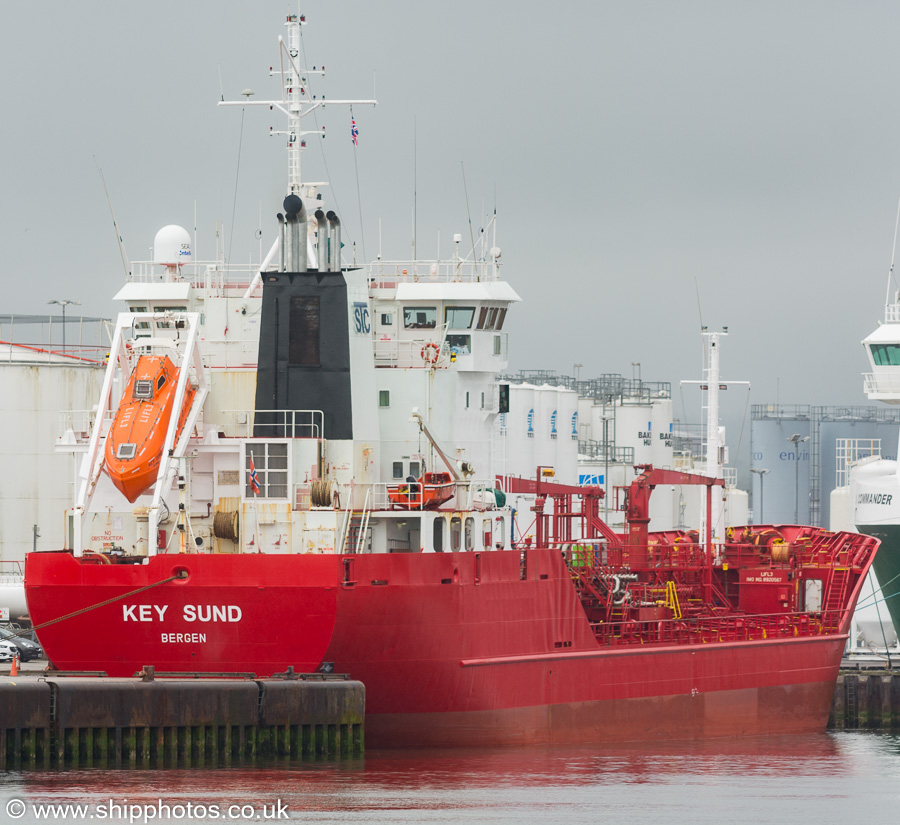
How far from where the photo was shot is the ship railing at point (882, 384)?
44.5m

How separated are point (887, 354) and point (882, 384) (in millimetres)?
800

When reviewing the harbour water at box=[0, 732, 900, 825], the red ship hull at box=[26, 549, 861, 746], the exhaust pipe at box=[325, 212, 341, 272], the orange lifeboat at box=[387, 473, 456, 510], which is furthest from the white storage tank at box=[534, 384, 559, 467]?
the orange lifeboat at box=[387, 473, 456, 510]

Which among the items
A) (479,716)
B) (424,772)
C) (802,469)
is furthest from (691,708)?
(802,469)

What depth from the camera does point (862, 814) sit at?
23875 millimetres

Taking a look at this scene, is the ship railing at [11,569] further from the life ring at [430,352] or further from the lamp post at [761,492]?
the lamp post at [761,492]

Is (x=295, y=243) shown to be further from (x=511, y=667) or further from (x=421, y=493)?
(x=511, y=667)

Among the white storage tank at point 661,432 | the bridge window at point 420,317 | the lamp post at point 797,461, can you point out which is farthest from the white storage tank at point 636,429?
the bridge window at point 420,317

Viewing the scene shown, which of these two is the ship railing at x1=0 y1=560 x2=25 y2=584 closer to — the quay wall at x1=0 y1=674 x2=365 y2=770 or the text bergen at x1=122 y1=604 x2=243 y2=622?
the text bergen at x1=122 y1=604 x2=243 y2=622

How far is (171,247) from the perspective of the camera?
98.2 feet

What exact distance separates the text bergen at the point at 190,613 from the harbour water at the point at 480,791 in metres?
2.28

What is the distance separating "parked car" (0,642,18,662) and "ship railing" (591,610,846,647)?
12.2m
